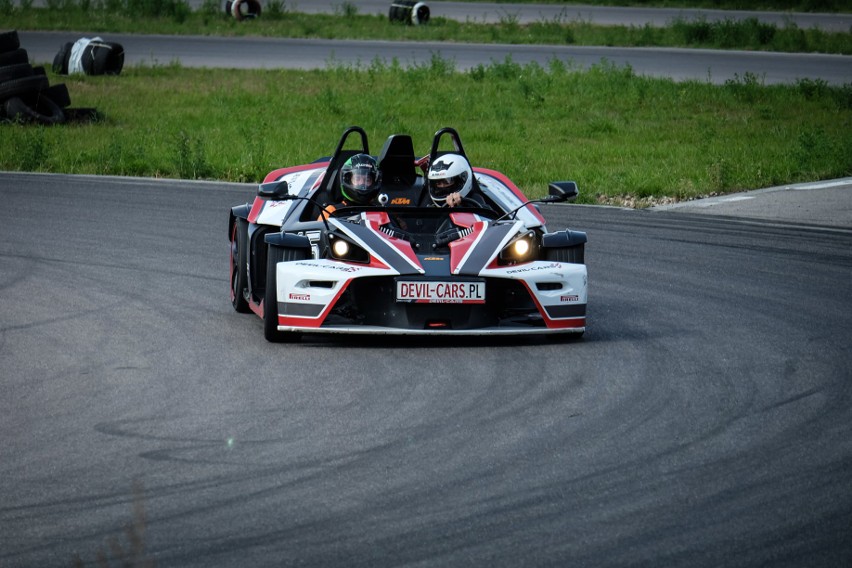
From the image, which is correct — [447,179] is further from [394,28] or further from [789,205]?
[394,28]

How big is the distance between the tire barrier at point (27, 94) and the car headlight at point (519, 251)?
13.2 metres

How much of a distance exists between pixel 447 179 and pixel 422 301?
1646 millimetres

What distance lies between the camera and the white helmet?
10461 mm

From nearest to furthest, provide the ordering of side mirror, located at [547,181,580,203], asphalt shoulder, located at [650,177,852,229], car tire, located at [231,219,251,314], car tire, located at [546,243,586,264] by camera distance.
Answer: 1. car tire, located at [546,243,586,264]
2. side mirror, located at [547,181,580,203]
3. car tire, located at [231,219,251,314]
4. asphalt shoulder, located at [650,177,852,229]

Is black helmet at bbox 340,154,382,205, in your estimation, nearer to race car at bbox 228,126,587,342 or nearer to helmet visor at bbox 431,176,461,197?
race car at bbox 228,126,587,342

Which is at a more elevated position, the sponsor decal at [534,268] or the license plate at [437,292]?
the sponsor decal at [534,268]

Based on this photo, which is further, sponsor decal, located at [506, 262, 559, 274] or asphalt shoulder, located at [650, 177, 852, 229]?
asphalt shoulder, located at [650, 177, 852, 229]

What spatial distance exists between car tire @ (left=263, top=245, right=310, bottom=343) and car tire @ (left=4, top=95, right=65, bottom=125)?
507 inches

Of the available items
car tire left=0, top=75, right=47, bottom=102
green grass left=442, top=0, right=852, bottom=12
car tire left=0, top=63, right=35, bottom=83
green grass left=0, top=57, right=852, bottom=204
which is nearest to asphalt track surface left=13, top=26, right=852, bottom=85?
green grass left=0, top=57, right=852, bottom=204

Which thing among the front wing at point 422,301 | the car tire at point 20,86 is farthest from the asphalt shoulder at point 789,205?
the car tire at point 20,86

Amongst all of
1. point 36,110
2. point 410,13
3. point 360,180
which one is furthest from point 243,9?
point 360,180

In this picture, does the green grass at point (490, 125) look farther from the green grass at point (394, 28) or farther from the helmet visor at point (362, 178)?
the green grass at point (394, 28)

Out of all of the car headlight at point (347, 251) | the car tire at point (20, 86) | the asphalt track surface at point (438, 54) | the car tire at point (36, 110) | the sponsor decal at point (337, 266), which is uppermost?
the car headlight at point (347, 251)

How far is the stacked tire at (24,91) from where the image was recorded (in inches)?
842
